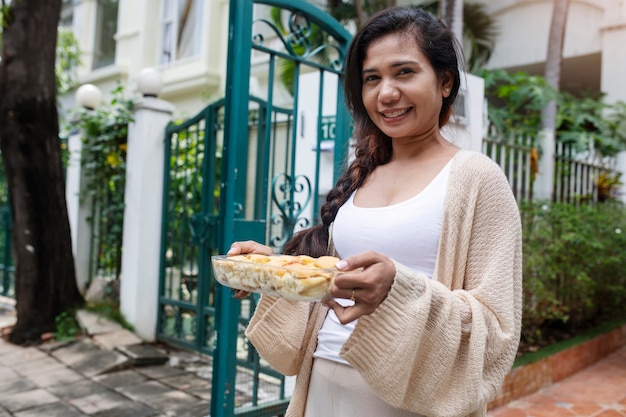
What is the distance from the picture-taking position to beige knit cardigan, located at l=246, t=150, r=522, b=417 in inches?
42.6

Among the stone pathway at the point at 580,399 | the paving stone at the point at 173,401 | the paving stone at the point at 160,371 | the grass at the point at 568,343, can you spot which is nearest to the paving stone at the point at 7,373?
the paving stone at the point at 160,371

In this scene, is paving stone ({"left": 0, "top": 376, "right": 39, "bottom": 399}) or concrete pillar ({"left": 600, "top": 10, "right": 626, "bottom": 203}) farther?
concrete pillar ({"left": 600, "top": 10, "right": 626, "bottom": 203})

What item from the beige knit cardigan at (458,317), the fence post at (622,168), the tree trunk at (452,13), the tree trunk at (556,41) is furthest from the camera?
the tree trunk at (556,41)

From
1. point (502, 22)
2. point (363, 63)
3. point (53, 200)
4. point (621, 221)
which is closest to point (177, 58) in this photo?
point (502, 22)

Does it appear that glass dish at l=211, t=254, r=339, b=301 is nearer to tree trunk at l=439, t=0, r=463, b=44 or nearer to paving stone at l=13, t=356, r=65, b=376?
paving stone at l=13, t=356, r=65, b=376

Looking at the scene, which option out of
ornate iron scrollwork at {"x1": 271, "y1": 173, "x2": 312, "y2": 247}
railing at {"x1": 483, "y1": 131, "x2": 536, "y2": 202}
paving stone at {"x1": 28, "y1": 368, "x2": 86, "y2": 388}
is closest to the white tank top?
ornate iron scrollwork at {"x1": 271, "y1": 173, "x2": 312, "y2": 247}

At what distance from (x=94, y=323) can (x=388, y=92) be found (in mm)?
4353

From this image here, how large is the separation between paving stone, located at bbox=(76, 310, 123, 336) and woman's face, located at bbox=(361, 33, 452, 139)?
4.16 m

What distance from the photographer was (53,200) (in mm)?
5035

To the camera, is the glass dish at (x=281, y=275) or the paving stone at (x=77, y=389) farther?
the paving stone at (x=77, y=389)

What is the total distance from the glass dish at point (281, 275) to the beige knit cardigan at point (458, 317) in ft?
0.47

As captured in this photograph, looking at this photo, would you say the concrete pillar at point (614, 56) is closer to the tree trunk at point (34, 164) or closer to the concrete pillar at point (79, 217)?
the concrete pillar at point (79, 217)

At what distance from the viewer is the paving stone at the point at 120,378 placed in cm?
399

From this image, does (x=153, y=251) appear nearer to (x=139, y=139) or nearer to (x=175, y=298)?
(x=175, y=298)
